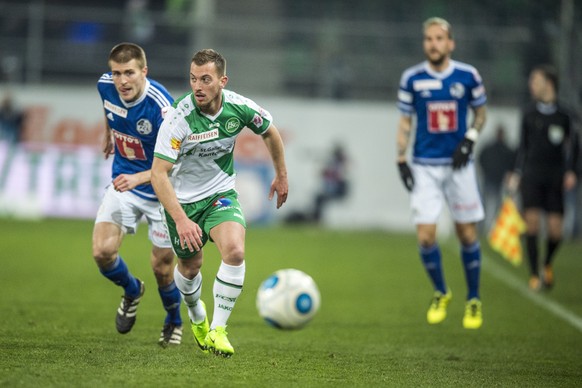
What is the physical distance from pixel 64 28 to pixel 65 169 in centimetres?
424

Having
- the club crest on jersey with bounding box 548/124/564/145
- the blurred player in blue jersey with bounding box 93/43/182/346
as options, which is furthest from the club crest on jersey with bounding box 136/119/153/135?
the club crest on jersey with bounding box 548/124/564/145

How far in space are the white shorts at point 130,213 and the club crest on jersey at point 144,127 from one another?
0.50 m

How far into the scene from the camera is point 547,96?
12.5 meters

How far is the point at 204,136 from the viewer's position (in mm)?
7012

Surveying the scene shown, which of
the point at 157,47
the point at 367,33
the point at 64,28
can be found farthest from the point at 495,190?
the point at 64,28

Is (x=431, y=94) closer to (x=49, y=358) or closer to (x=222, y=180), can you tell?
(x=222, y=180)

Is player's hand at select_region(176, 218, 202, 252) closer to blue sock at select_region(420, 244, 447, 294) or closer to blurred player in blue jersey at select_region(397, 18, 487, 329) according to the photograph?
blurred player in blue jersey at select_region(397, 18, 487, 329)

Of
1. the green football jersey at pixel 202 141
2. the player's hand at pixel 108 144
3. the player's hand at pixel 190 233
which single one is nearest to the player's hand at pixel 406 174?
the green football jersey at pixel 202 141

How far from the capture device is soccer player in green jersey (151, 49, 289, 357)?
684cm

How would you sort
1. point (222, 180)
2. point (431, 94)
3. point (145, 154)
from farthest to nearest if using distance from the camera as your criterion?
point (431, 94) → point (145, 154) → point (222, 180)

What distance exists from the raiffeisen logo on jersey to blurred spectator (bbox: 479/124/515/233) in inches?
621

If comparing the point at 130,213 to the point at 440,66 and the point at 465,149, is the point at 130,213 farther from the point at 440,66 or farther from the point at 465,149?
the point at 440,66

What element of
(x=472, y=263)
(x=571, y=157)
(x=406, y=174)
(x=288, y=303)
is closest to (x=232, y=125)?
(x=288, y=303)

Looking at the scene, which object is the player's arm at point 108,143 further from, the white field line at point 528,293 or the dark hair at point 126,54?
the white field line at point 528,293
